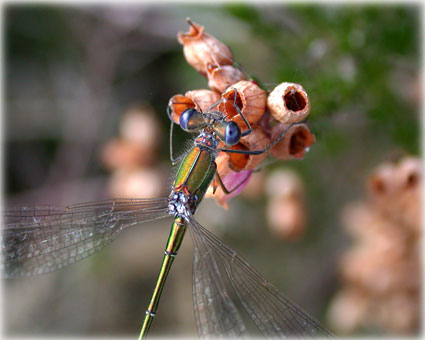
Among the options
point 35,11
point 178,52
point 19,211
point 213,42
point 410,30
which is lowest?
point 19,211

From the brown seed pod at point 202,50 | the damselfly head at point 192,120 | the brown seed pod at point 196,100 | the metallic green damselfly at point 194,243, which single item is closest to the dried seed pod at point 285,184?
the metallic green damselfly at point 194,243

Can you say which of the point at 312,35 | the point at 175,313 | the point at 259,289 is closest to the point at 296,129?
the point at 259,289

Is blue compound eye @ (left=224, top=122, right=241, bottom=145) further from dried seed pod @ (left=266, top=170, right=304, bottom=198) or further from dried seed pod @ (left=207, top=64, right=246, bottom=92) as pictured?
dried seed pod @ (left=266, top=170, right=304, bottom=198)

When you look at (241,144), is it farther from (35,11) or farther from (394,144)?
(35,11)

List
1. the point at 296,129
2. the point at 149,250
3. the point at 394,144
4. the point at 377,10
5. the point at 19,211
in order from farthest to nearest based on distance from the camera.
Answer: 1. the point at 149,250
2. the point at 394,144
3. the point at 377,10
4. the point at 19,211
5. the point at 296,129

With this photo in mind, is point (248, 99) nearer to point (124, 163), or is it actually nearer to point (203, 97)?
point (203, 97)

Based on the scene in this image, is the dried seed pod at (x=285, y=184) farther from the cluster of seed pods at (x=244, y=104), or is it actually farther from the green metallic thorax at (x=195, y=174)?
the cluster of seed pods at (x=244, y=104)
